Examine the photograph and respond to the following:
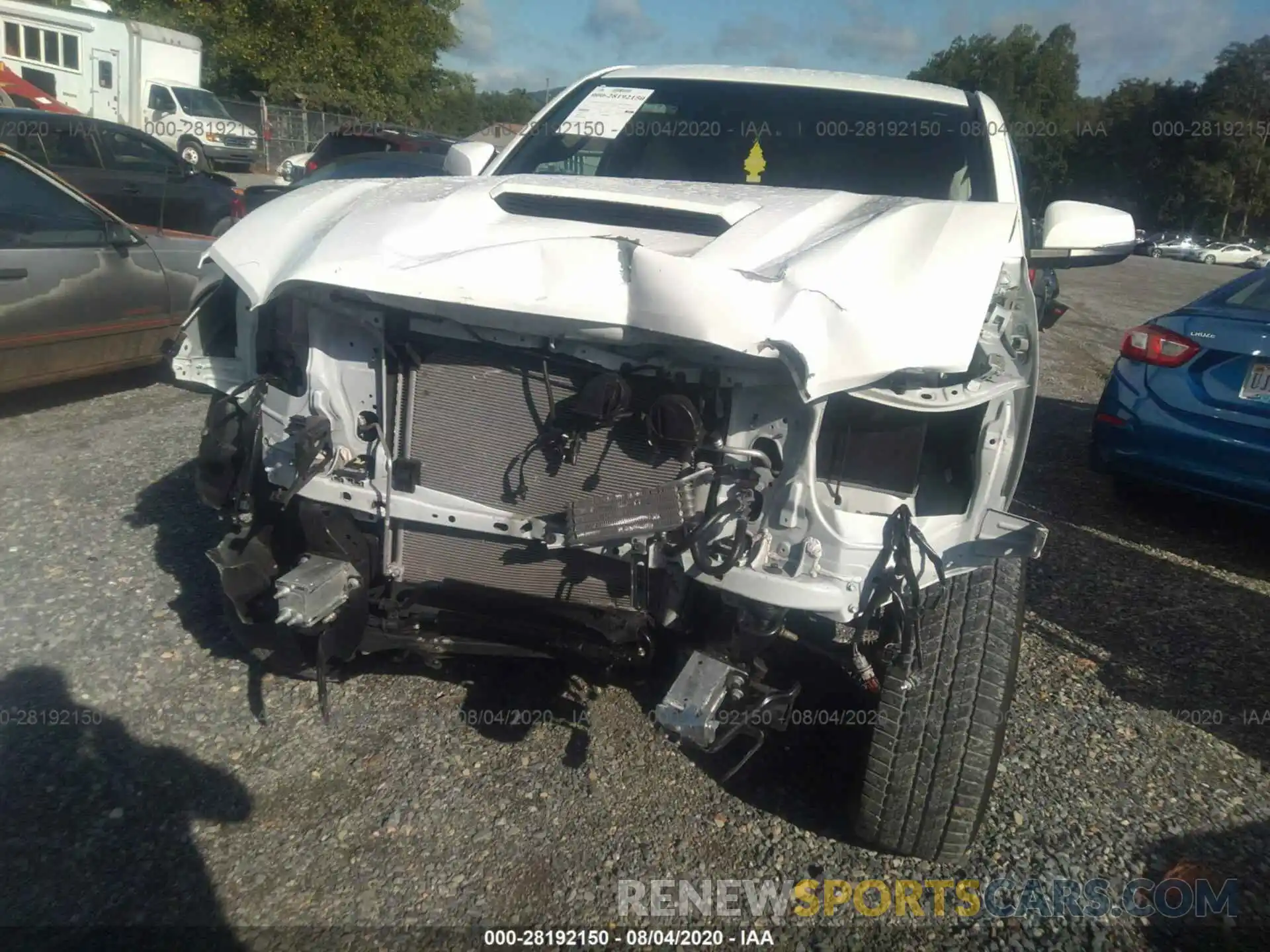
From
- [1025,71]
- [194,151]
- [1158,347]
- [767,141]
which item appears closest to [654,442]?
[767,141]

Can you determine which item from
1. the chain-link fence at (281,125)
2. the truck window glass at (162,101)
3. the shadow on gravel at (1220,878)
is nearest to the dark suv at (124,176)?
the shadow on gravel at (1220,878)

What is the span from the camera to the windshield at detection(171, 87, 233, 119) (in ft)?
73.0

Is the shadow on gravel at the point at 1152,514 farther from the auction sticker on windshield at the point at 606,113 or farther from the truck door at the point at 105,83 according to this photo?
the truck door at the point at 105,83

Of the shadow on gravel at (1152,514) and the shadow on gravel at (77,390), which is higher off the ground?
the shadow on gravel at (1152,514)

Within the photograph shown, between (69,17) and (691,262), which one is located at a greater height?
(69,17)

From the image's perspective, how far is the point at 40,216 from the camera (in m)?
5.05

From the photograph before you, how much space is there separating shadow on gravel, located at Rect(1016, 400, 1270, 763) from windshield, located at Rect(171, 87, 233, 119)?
22740 millimetres

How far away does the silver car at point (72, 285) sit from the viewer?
4.72m

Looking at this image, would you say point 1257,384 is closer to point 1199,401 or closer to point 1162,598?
point 1199,401

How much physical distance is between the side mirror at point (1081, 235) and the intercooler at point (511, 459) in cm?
185

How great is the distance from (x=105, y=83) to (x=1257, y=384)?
24.8 m

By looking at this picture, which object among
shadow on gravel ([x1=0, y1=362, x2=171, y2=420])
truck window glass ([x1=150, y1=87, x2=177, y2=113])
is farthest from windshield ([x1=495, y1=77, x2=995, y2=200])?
truck window glass ([x1=150, y1=87, x2=177, y2=113])

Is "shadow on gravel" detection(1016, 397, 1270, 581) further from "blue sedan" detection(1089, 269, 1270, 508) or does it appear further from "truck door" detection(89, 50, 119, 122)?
"truck door" detection(89, 50, 119, 122)

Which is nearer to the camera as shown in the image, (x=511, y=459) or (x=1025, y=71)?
(x=511, y=459)
